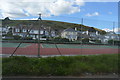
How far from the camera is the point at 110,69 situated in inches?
170

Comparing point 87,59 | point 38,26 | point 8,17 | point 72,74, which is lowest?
point 72,74

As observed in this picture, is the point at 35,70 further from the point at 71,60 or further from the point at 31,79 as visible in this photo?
the point at 71,60

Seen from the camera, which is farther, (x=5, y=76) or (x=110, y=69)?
(x=110, y=69)

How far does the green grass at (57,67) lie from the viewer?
369 centimetres

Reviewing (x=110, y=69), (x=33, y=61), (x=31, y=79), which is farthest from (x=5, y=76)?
(x=110, y=69)

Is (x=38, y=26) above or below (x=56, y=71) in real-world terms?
above

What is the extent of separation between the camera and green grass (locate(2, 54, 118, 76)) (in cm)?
369

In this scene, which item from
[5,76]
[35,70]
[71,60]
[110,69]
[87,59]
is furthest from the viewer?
[87,59]

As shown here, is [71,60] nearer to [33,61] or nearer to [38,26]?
[33,61]

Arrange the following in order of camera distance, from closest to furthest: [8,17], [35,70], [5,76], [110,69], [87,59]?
[5,76] < [35,70] < [110,69] < [87,59] < [8,17]

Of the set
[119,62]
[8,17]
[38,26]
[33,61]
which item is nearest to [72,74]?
[33,61]

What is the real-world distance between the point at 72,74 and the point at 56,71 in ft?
1.91

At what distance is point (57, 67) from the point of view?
4.03m

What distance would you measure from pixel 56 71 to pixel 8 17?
13.3 feet
